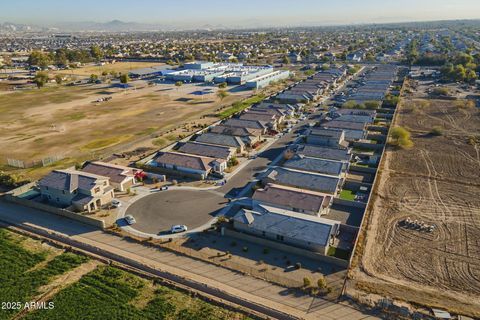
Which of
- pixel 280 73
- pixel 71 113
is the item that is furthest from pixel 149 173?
pixel 280 73

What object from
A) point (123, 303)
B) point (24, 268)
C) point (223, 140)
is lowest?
point (123, 303)

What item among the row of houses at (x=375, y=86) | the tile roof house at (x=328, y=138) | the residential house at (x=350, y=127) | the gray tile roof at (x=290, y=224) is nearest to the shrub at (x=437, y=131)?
the residential house at (x=350, y=127)

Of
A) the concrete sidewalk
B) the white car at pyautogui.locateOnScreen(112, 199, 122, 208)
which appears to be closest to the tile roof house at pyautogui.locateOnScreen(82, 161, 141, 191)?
the white car at pyautogui.locateOnScreen(112, 199, 122, 208)

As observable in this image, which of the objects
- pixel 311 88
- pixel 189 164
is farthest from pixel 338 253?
pixel 311 88

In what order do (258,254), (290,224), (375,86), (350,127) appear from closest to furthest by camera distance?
1. (258,254)
2. (290,224)
3. (350,127)
4. (375,86)

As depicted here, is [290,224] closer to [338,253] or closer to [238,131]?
[338,253]

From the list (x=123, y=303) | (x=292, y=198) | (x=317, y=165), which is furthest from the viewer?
(x=317, y=165)
